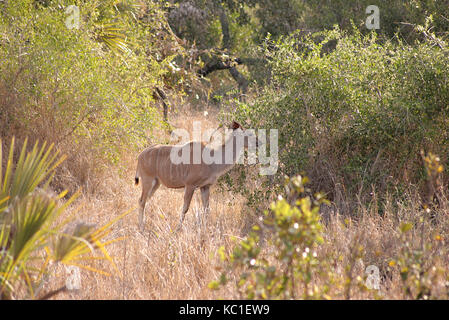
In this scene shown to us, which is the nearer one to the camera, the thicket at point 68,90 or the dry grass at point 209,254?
the dry grass at point 209,254

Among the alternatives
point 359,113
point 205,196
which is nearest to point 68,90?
point 205,196

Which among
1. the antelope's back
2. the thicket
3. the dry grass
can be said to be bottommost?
the dry grass

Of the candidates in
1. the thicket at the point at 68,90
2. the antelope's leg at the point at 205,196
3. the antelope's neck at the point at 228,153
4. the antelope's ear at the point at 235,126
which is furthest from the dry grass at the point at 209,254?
the thicket at the point at 68,90

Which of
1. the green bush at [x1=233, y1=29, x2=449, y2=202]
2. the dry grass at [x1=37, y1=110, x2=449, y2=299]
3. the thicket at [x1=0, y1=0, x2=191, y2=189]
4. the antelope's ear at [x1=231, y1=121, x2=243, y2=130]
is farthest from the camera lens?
the thicket at [x1=0, y1=0, x2=191, y2=189]

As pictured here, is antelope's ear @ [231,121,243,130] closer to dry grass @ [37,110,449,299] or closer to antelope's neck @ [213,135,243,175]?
antelope's neck @ [213,135,243,175]

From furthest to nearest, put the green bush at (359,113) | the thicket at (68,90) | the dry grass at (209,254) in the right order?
the thicket at (68,90) → the green bush at (359,113) → the dry grass at (209,254)

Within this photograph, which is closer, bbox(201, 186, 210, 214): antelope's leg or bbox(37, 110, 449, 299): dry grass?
bbox(37, 110, 449, 299): dry grass

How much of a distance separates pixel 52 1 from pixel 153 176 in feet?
12.4

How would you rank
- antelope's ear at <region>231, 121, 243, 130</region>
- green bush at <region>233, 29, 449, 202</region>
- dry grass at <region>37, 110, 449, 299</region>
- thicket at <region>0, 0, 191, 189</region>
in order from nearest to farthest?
A: dry grass at <region>37, 110, 449, 299</region> < green bush at <region>233, 29, 449, 202</region> < antelope's ear at <region>231, 121, 243, 130</region> < thicket at <region>0, 0, 191, 189</region>

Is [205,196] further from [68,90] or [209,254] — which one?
[68,90]

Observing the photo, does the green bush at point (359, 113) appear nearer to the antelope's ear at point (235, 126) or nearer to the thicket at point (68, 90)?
the antelope's ear at point (235, 126)

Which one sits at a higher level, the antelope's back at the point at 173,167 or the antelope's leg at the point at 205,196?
the antelope's back at the point at 173,167

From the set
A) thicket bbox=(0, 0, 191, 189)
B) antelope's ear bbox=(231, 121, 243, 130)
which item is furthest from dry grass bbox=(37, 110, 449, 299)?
thicket bbox=(0, 0, 191, 189)

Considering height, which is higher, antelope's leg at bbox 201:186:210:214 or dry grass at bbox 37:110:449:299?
antelope's leg at bbox 201:186:210:214
